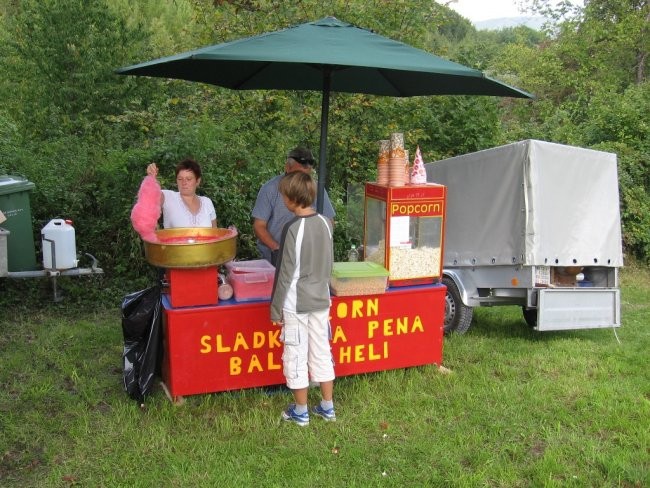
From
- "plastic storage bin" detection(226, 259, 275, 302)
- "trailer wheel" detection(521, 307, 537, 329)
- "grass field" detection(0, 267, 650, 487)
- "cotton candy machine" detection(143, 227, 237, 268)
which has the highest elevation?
"cotton candy machine" detection(143, 227, 237, 268)

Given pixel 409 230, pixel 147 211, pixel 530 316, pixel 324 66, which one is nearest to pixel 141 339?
pixel 147 211

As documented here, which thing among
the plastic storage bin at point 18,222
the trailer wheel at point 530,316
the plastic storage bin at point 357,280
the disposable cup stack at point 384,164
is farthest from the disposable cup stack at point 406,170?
the plastic storage bin at point 18,222

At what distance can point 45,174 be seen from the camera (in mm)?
6445

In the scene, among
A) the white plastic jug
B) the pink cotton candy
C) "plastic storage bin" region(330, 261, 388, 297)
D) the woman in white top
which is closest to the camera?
the pink cotton candy

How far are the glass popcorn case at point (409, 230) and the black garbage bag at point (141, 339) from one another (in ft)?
5.61

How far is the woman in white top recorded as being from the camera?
14.0ft

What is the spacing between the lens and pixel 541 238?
5129 millimetres

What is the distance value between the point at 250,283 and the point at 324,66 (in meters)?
1.56

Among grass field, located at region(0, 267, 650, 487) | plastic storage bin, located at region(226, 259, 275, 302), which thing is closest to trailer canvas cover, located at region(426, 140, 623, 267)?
grass field, located at region(0, 267, 650, 487)

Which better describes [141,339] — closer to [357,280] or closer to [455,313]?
[357,280]

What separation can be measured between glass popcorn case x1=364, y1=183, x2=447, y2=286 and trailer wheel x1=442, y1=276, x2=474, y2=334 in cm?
110

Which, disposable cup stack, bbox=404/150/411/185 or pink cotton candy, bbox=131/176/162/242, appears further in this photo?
disposable cup stack, bbox=404/150/411/185

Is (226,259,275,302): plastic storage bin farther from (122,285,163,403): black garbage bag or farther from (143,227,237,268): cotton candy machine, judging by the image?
(122,285,163,403): black garbage bag

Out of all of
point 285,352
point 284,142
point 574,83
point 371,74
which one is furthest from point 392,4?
point 574,83
